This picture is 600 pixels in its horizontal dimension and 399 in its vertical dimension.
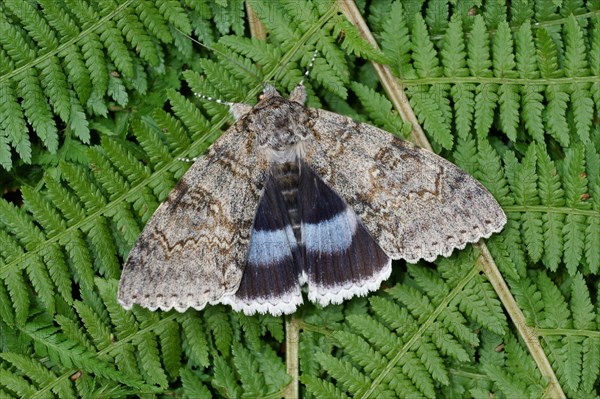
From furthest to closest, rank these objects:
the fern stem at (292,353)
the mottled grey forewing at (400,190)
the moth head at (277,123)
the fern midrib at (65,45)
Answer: the fern stem at (292,353), the moth head at (277,123), the mottled grey forewing at (400,190), the fern midrib at (65,45)

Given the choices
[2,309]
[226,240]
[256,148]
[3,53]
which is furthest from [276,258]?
[3,53]

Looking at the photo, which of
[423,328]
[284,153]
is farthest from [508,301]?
[284,153]

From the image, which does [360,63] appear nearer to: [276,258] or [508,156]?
[508,156]

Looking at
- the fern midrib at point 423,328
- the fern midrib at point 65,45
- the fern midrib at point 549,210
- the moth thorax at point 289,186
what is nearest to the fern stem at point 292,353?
the fern midrib at point 423,328

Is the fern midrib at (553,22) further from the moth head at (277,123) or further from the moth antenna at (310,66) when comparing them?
the moth head at (277,123)

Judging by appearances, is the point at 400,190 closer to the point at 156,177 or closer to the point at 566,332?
the point at 566,332
